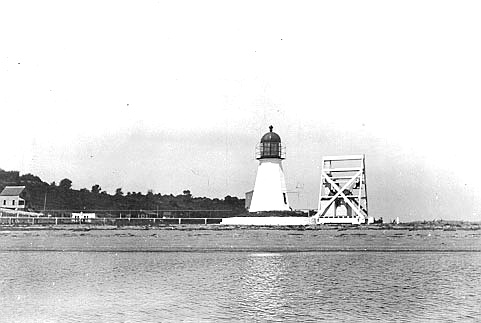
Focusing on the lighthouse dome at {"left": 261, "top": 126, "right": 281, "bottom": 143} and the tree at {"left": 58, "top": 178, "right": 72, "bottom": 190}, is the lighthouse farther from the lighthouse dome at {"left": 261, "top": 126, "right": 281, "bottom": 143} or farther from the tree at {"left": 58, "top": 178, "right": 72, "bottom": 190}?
the tree at {"left": 58, "top": 178, "right": 72, "bottom": 190}

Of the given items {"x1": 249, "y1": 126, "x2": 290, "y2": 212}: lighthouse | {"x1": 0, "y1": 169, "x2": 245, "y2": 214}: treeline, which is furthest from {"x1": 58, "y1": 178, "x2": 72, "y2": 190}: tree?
{"x1": 249, "y1": 126, "x2": 290, "y2": 212}: lighthouse

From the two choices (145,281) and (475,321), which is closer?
(475,321)

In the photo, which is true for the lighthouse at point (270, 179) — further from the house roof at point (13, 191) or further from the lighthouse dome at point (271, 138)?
the house roof at point (13, 191)

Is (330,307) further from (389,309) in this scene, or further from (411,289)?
(411,289)

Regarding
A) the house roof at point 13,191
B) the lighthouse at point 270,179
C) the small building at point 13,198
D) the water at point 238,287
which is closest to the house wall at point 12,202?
the small building at point 13,198

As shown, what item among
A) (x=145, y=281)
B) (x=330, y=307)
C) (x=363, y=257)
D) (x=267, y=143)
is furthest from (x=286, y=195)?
(x=330, y=307)

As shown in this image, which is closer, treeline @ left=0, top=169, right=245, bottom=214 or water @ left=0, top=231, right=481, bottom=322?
water @ left=0, top=231, right=481, bottom=322
